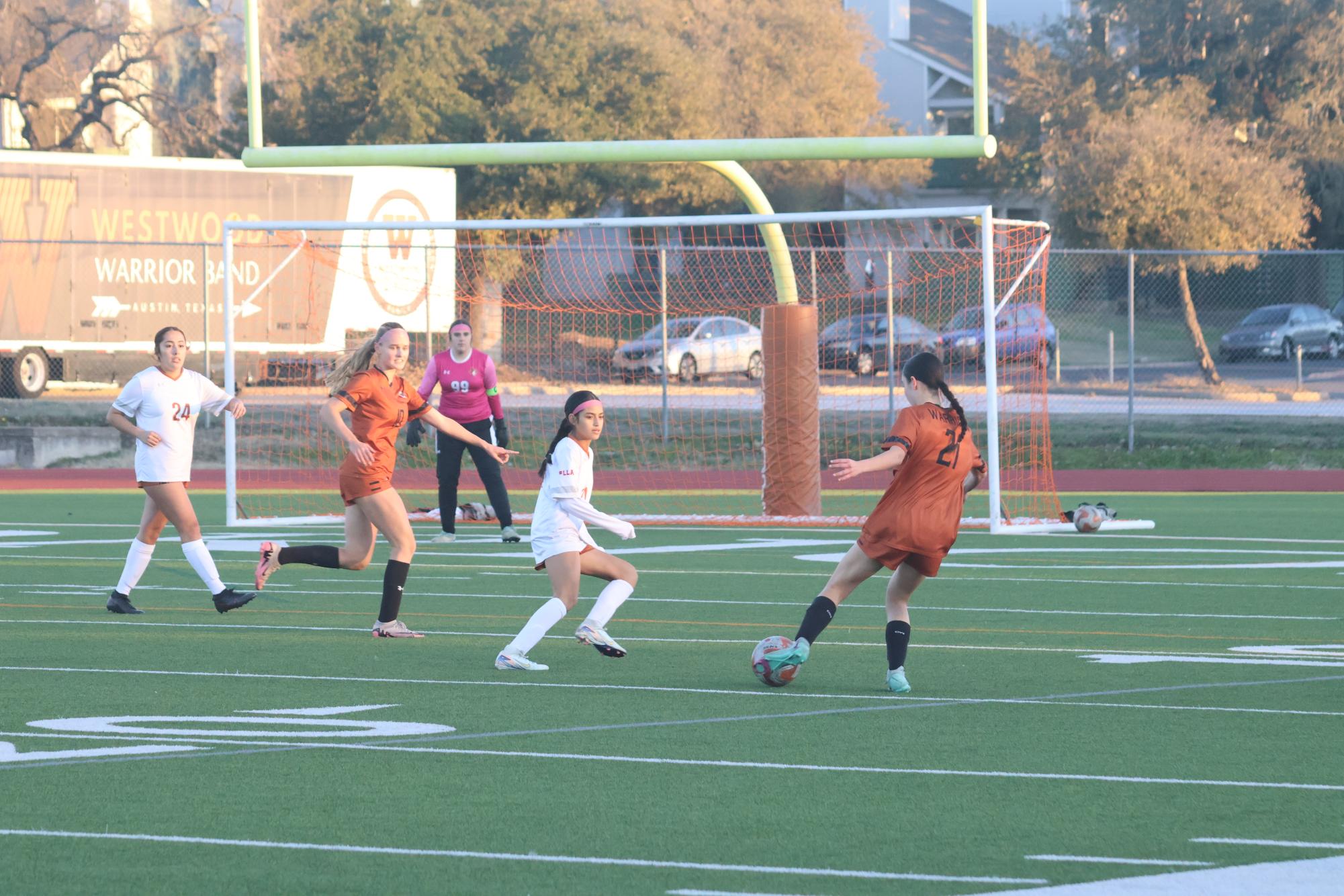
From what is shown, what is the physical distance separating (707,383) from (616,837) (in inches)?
848

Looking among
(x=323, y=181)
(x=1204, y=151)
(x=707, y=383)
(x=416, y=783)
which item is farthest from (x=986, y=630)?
(x=1204, y=151)

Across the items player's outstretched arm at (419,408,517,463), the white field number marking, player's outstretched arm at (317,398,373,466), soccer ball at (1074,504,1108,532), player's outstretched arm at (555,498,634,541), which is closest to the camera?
the white field number marking

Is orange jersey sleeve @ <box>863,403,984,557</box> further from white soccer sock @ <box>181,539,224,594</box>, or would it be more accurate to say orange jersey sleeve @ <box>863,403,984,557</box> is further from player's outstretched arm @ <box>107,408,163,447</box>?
player's outstretched arm @ <box>107,408,163,447</box>

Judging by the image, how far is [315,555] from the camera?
36.9ft

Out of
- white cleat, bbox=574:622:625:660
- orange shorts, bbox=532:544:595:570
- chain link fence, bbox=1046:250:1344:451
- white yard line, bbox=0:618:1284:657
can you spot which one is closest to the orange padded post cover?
chain link fence, bbox=1046:250:1344:451

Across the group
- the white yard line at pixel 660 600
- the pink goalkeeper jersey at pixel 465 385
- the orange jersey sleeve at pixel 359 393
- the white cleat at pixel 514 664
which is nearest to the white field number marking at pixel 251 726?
the white cleat at pixel 514 664

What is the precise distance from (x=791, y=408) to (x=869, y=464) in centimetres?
1001

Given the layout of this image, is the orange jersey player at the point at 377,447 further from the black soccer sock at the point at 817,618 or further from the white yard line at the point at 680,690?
the black soccer sock at the point at 817,618

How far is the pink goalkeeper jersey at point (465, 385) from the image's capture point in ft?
52.4

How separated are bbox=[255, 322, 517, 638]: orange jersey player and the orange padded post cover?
286 inches

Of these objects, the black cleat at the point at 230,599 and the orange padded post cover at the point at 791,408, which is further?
the orange padded post cover at the point at 791,408

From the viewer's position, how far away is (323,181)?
114 feet

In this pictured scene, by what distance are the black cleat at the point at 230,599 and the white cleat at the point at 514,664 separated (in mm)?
2792

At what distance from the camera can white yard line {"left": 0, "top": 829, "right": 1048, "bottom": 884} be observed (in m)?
5.36
